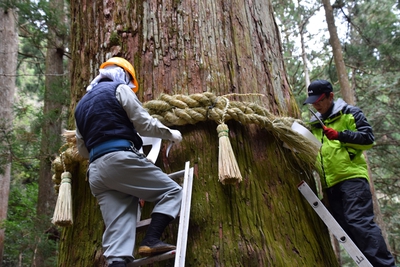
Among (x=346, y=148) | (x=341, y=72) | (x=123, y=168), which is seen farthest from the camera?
(x=341, y=72)

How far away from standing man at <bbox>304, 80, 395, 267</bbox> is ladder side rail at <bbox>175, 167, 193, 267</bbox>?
47.3 inches

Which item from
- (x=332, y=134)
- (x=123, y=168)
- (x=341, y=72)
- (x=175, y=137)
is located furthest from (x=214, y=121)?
(x=341, y=72)

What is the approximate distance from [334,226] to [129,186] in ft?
4.40

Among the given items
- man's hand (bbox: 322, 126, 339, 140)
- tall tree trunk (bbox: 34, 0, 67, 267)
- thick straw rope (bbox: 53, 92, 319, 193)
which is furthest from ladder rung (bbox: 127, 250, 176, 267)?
tall tree trunk (bbox: 34, 0, 67, 267)

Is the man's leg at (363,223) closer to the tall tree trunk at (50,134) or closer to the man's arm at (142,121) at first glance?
the man's arm at (142,121)

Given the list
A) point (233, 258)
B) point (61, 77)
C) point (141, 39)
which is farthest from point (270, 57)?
point (61, 77)

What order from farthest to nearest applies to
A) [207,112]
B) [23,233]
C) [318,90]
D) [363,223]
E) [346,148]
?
[23,233] → [318,90] → [346,148] → [363,223] → [207,112]

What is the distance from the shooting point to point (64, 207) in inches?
87.6

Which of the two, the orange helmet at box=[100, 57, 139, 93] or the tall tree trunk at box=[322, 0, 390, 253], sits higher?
the tall tree trunk at box=[322, 0, 390, 253]

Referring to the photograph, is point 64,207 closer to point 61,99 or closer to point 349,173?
point 349,173

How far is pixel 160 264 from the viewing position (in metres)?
1.98

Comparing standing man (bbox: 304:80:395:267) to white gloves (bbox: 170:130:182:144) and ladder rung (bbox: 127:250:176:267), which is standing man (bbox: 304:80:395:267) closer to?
white gloves (bbox: 170:130:182:144)

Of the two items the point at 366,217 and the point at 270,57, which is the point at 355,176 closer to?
the point at 366,217

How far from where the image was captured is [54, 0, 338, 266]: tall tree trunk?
2072 mm
